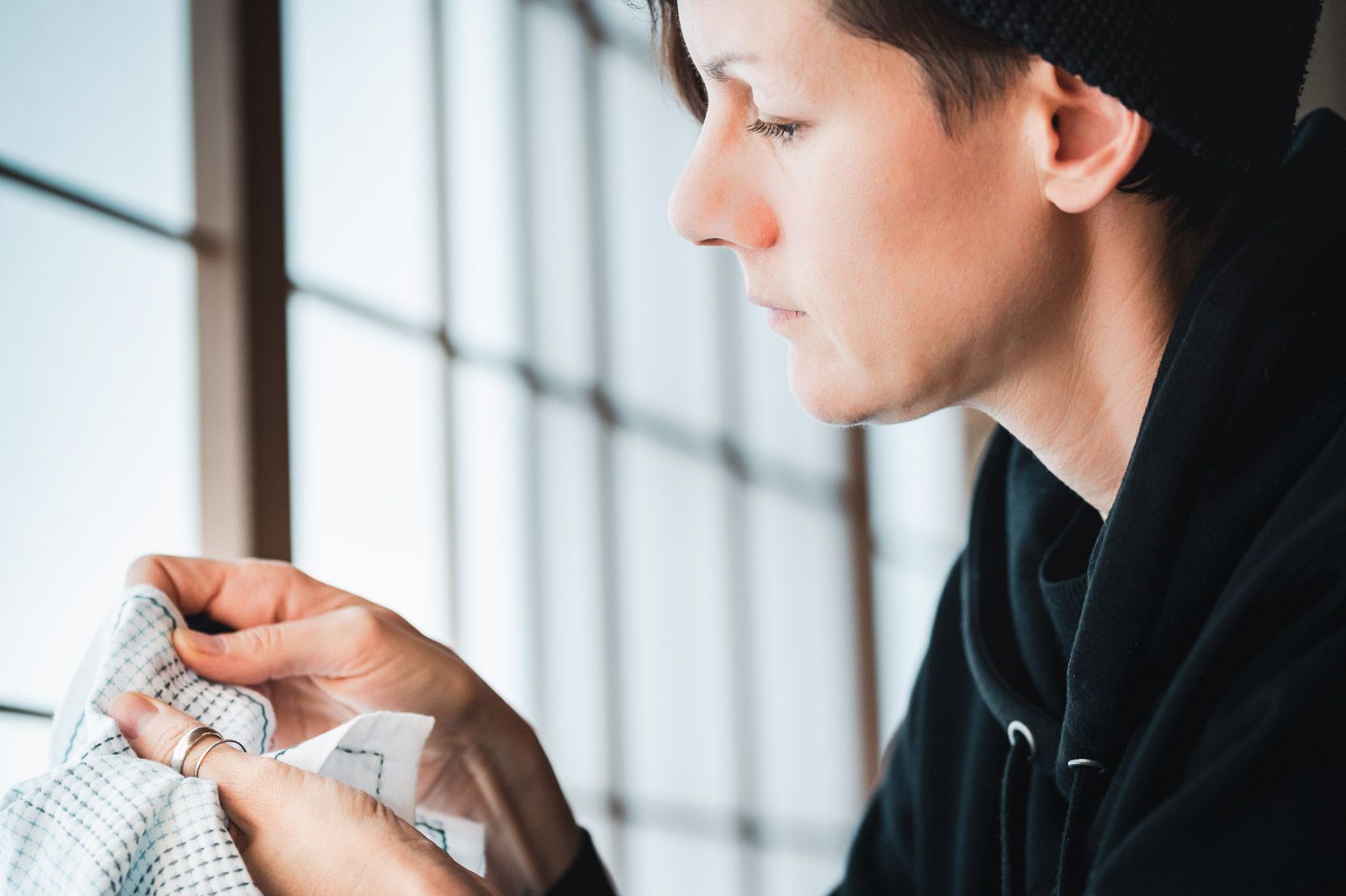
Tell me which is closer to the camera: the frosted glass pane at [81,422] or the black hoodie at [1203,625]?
the black hoodie at [1203,625]

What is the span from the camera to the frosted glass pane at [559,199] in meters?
2.22

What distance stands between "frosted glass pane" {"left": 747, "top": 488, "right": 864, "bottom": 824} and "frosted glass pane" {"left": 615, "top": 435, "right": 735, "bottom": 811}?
166 millimetres

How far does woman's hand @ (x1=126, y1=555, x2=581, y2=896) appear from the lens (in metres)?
0.88

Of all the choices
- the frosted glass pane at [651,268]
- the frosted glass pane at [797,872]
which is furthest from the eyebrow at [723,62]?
the frosted glass pane at [797,872]

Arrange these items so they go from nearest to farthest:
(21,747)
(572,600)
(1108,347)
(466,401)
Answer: (1108,347), (21,747), (466,401), (572,600)

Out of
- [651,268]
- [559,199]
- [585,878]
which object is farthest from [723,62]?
[651,268]

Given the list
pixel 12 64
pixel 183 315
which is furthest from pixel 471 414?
pixel 12 64

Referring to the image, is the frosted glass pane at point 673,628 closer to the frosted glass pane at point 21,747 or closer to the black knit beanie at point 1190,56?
the frosted glass pane at point 21,747

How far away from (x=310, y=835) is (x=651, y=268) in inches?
75.3

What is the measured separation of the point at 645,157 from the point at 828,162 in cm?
174

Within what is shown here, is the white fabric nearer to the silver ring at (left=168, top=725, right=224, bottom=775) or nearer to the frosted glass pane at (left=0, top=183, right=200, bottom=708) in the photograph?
the silver ring at (left=168, top=725, right=224, bottom=775)

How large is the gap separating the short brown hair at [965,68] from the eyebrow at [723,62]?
60mm

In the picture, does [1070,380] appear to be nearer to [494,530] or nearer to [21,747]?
[21,747]

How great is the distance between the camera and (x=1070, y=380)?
0.97 metres
